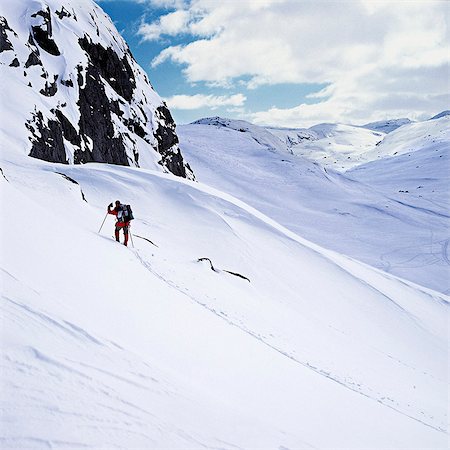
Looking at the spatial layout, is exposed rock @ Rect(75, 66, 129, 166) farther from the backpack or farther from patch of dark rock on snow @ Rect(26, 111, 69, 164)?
the backpack

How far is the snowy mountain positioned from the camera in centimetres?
2546

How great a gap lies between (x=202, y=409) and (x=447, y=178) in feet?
247

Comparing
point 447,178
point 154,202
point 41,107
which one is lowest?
point 154,202

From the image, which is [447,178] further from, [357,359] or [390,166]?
[357,359]

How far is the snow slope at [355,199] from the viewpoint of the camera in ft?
121

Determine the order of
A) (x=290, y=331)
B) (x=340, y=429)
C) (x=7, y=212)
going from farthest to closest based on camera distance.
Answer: (x=290, y=331)
(x=7, y=212)
(x=340, y=429)

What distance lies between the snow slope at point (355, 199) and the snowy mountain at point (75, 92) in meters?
15.3

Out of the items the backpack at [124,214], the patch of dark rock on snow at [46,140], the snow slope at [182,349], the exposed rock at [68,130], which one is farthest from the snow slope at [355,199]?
the backpack at [124,214]

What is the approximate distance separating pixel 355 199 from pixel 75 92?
3875 cm

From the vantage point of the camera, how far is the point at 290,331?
11734mm

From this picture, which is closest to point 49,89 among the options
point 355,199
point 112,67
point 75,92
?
point 75,92

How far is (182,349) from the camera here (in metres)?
6.25

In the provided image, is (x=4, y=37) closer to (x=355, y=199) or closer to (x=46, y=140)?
(x=46, y=140)

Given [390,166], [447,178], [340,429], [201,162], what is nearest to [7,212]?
[340,429]
